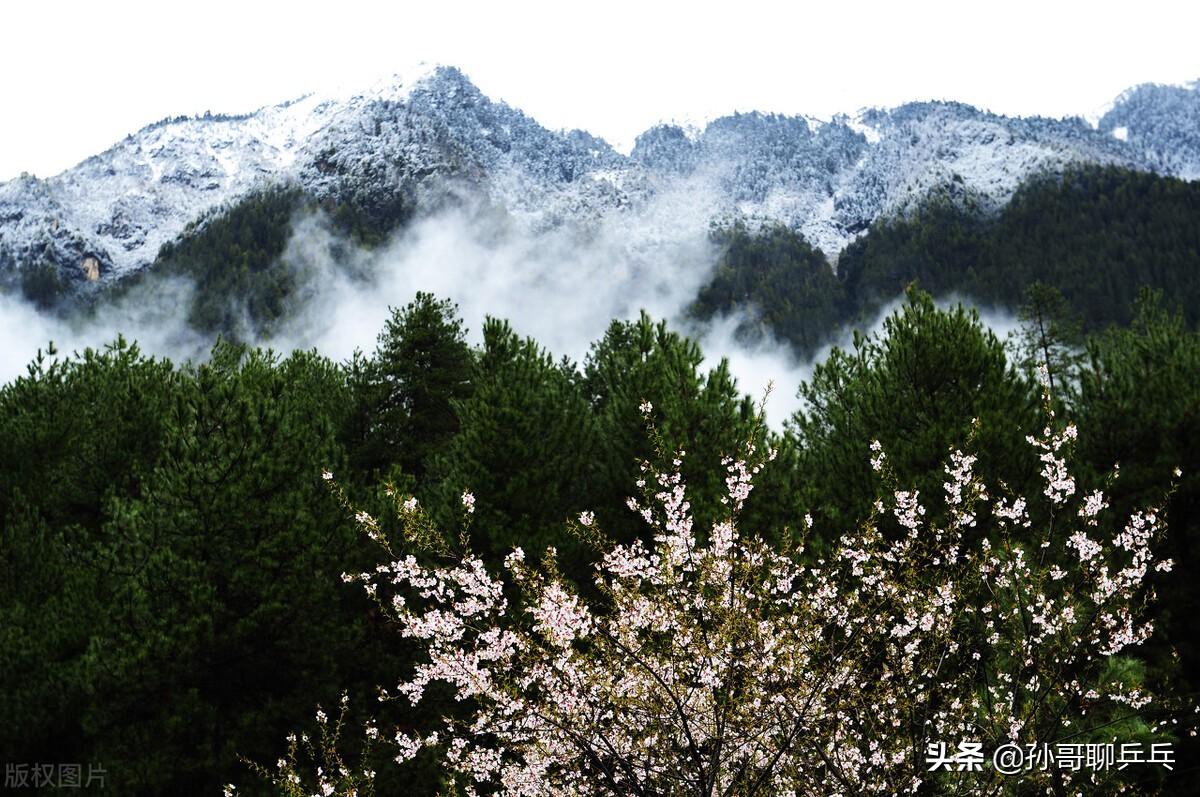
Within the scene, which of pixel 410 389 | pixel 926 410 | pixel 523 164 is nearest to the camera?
pixel 926 410

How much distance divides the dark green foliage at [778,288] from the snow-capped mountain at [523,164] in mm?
21079

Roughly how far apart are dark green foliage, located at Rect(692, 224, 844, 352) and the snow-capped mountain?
21.1 meters

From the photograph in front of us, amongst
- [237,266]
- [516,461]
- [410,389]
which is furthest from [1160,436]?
[237,266]

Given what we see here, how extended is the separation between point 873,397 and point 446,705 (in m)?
9.33

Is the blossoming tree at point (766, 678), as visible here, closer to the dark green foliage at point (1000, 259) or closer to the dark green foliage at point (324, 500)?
the dark green foliage at point (324, 500)

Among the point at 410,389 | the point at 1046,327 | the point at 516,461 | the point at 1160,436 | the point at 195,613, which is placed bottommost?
the point at 195,613

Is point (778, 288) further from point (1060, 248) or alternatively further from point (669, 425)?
point (669, 425)

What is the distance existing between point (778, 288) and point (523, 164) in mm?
77667

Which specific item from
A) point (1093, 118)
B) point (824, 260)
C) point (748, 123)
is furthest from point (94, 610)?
point (1093, 118)

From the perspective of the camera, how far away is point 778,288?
12194cm

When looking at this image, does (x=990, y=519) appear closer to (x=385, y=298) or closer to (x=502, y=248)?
(x=385, y=298)

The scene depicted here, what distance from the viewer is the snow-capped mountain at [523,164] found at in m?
133

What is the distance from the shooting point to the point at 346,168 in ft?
469

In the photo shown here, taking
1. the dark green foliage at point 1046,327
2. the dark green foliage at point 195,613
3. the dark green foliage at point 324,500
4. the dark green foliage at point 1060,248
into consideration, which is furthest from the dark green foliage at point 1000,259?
the dark green foliage at point 195,613
